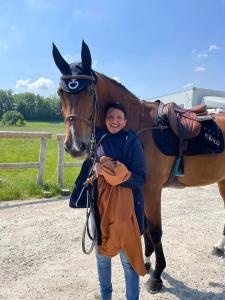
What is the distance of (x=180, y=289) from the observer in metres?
3.40

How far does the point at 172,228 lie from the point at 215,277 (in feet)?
4.90

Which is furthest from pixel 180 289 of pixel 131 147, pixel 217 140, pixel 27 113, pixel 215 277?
pixel 27 113

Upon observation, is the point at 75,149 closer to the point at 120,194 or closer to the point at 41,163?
the point at 120,194

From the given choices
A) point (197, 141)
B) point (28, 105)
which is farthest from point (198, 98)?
point (28, 105)

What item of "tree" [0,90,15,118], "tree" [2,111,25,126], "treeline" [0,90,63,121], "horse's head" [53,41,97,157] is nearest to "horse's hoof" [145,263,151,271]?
"horse's head" [53,41,97,157]

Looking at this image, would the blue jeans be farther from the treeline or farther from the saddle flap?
the treeline

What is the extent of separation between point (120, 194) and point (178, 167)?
125 cm

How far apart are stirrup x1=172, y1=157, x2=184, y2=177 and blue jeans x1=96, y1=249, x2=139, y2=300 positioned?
1260 mm

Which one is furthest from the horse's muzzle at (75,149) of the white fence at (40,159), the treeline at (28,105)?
the treeline at (28,105)

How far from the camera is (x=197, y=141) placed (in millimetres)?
3396

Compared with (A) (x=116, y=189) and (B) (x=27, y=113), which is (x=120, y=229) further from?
(B) (x=27, y=113)

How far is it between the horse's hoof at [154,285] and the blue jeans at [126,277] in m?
0.82

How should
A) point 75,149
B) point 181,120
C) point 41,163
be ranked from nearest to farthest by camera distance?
point 75,149
point 181,120
point 41,163

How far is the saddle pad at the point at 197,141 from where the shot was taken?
317cm
